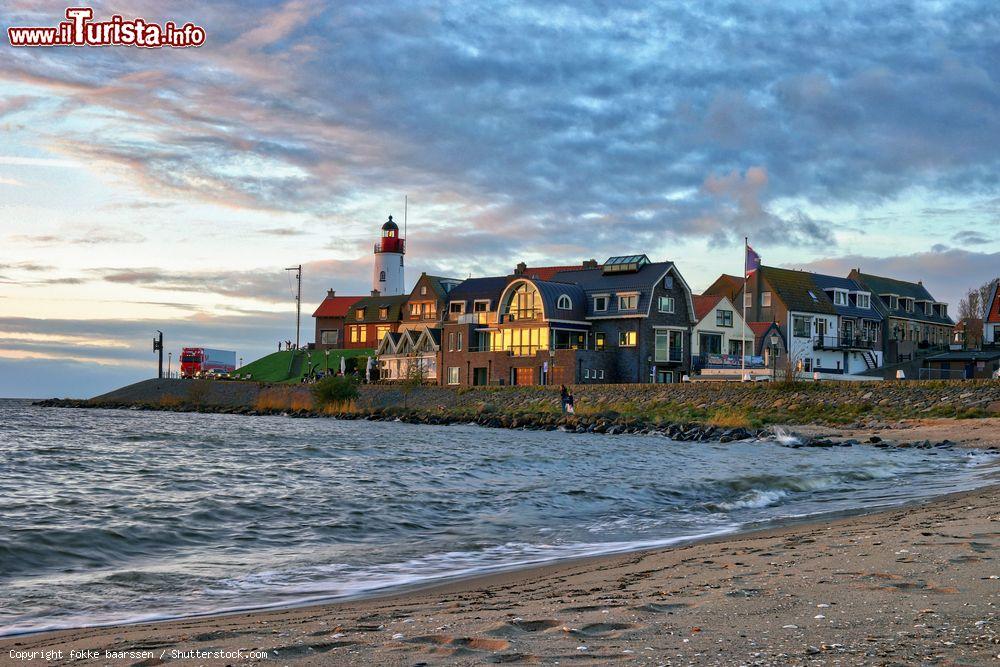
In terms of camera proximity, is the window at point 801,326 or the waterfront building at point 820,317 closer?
the window at point 801,326

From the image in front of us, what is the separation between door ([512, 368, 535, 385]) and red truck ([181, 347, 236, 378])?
53259 mm

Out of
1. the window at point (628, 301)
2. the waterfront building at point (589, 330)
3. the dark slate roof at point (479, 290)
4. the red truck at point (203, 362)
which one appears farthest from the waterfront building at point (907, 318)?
the red truck at point (203, 362)

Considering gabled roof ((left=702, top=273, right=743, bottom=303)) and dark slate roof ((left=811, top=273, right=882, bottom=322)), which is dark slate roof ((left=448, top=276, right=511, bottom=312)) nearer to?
gabled roof ((left=702, top=273, right=743, bottom=303))

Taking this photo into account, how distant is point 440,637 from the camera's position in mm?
6156

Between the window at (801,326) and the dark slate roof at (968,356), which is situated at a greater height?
the window at (801,326)

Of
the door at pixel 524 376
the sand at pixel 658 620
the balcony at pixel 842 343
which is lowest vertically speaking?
the sand at pixel 658 620

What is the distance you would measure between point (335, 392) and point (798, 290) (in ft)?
139

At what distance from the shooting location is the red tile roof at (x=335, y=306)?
376ft

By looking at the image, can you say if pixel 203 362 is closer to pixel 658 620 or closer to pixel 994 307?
pixel 994 307

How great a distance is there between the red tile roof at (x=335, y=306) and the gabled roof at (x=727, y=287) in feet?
150

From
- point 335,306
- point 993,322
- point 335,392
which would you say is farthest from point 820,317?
point 335,306

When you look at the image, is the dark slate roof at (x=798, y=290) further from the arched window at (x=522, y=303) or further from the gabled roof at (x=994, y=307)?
the arched window at (x=522, y=303)

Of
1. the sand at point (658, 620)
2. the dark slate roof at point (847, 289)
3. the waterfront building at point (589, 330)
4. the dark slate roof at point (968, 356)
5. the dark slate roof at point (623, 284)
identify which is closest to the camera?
the sand at point (658, 620)

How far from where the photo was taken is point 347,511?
1537cm
